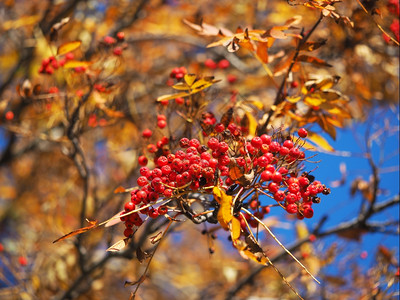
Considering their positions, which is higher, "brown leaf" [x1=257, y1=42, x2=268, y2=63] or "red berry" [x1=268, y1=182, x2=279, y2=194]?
"brown leaf" [x1=257, y1=42, x2=268, y2=63]

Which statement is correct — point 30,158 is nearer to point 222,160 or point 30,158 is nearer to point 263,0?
point 263,0

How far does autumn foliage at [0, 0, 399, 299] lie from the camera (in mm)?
1706

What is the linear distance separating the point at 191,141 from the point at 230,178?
0.26 metres

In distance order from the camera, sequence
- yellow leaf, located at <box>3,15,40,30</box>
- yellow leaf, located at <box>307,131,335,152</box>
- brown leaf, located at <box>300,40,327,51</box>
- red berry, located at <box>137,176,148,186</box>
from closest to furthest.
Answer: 1. red berry, located at <box>137,176,148,186</box>
2. brown leaf, located at <box>300,40,327,51</box>
3. yellow leaf, located at <box>307,131,335,152</box>
4. yellow leaf, located at <box>3,15,40,30</box>

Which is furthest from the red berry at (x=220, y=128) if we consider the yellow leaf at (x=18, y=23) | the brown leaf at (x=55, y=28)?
the yellow leaf at (x=18, y=23)

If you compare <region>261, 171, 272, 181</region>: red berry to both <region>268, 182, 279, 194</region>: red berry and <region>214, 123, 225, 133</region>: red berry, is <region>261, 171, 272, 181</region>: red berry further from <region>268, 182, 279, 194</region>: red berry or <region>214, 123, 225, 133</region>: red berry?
<region>214, 123, 225, 133</region>: red berry

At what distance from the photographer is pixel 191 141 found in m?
1.80

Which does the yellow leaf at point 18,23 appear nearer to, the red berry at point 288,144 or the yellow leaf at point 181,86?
the yellow leaf at point 181,86

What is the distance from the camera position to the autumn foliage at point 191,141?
1.71m

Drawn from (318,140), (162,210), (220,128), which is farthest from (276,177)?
(318,140)

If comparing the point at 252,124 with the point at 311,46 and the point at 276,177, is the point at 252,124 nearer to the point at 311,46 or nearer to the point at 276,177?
the point at 311,46

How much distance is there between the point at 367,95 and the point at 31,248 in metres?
4.49

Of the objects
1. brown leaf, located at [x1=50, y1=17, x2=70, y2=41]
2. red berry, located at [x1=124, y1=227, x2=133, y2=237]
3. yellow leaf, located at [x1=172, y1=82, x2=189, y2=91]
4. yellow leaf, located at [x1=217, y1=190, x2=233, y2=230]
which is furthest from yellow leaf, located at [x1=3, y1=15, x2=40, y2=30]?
yellow leaf, located at [x1=217, y1=190, x2=233, y2=230]

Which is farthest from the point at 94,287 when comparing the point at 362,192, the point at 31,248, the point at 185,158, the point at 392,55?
the point at 392,55
